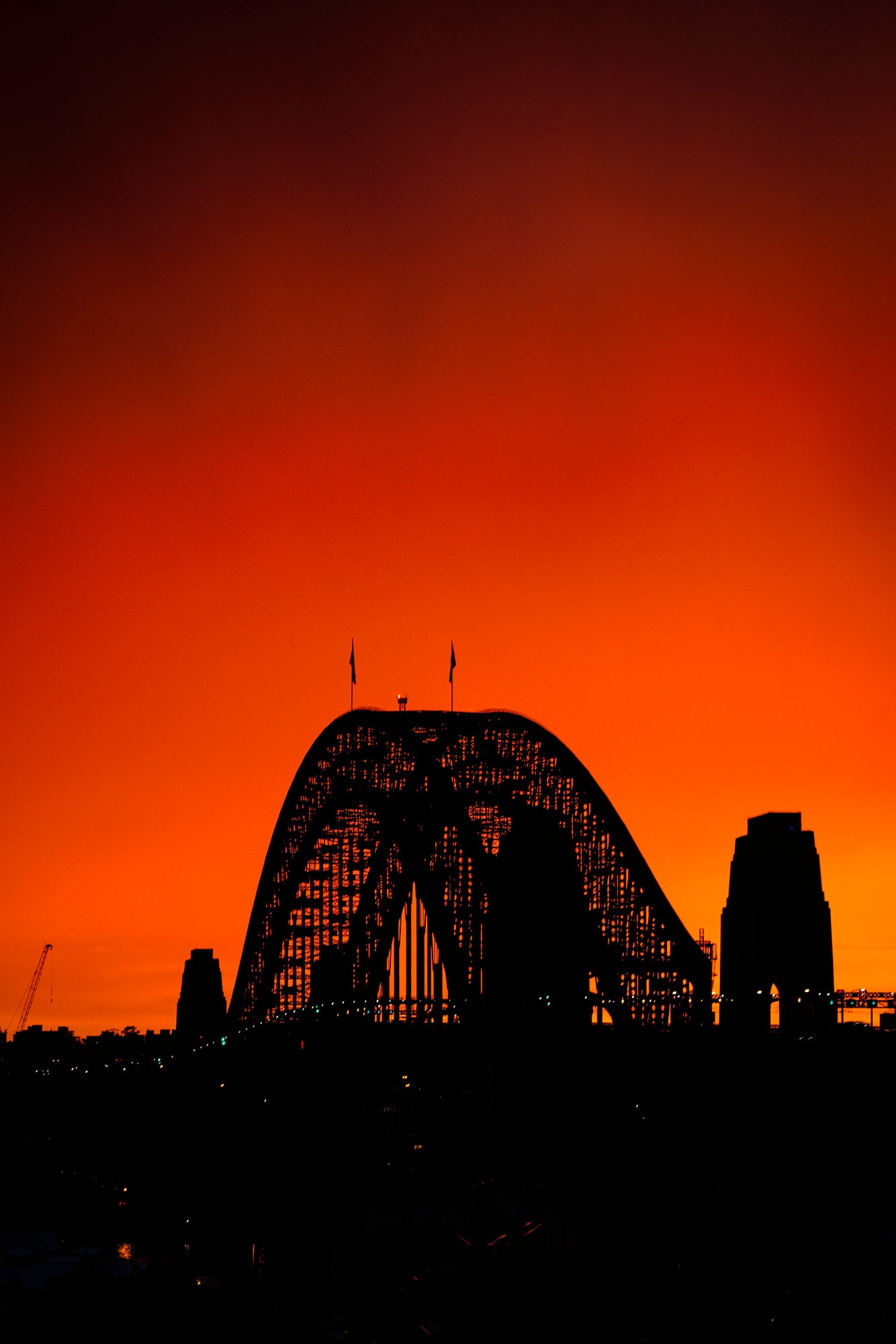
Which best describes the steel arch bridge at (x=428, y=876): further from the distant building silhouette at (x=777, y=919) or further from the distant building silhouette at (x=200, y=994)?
the distant building silhouette at (x=200, y=994)

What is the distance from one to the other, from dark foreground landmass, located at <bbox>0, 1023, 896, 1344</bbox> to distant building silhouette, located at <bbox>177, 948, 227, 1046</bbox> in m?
62.6

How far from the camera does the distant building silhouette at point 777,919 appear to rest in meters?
134

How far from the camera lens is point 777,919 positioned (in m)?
134

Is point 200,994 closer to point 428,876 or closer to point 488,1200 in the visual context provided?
point 428,876

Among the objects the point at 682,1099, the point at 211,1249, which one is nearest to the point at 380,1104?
the point at 682,1099

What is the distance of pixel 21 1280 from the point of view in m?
40.0

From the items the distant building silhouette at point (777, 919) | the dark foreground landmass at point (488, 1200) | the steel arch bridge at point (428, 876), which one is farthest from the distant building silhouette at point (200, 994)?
the dark foreground landmass at point (488, 1200)

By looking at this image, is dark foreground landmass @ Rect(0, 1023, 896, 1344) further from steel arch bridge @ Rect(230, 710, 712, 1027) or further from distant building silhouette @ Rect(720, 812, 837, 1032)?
distant building silhouette @ Rect(720, 812, 837, 1032)

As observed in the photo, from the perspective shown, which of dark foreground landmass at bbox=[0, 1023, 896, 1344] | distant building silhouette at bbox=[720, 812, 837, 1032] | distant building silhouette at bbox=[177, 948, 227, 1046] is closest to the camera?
dark foreground landmass at bbox=[0, 1023, 896, 1344]

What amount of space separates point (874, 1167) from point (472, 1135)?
15342 millimetres

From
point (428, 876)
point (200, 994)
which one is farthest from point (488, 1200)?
point (200, 994)

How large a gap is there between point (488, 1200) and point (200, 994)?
143663 mm

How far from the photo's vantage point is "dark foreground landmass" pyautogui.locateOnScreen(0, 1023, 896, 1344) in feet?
117

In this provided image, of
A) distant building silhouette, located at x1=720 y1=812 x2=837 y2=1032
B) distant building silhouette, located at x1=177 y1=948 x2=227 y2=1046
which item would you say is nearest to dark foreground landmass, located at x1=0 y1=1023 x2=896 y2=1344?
distant building silhouette, located at x1=720 y1=812 x2=837 y2=1032
